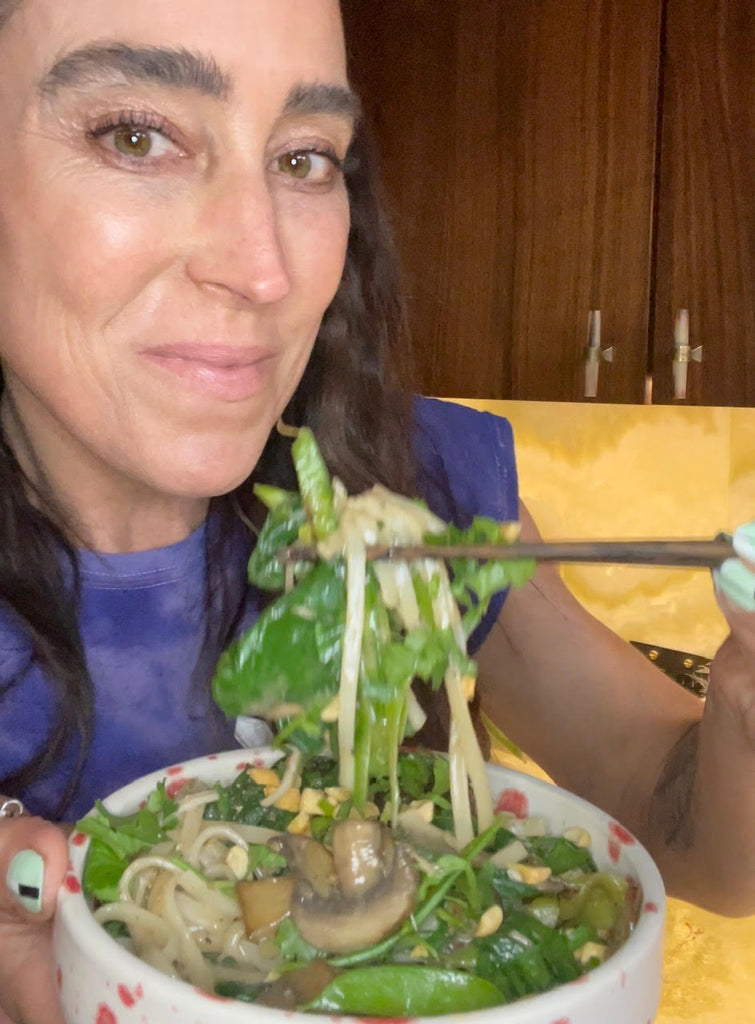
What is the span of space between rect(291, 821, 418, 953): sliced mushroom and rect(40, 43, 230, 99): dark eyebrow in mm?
666

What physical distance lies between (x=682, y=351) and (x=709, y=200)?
0.28m

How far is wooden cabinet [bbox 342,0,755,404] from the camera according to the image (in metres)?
1.73

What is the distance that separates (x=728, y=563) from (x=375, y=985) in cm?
37

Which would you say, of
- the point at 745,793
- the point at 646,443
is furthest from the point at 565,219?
the point at 745,793

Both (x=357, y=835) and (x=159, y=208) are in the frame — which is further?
(x=159, y=208)

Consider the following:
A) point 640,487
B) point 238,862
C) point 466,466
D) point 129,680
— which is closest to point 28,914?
point 238,862

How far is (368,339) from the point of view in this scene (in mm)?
1380

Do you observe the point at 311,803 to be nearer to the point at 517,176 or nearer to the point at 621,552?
the point at 621,552

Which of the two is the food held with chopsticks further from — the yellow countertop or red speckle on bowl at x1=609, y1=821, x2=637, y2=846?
the yellow countertop

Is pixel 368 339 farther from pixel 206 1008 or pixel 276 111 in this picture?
pixel 206 1008

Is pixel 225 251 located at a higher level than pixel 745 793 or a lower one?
higher

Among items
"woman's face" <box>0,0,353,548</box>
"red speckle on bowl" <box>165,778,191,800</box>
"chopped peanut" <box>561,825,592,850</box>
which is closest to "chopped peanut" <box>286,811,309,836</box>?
"red speckle on bowl" <box>165,778,191,800</box>

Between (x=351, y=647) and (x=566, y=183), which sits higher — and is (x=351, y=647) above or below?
below

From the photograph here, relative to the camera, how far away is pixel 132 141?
3.00 ft
